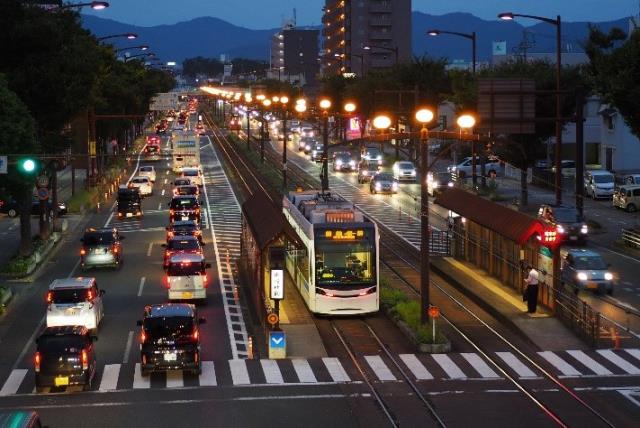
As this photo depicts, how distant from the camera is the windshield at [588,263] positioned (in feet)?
124

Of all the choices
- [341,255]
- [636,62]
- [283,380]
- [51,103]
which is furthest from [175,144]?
[283,380]

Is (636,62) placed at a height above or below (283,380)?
above

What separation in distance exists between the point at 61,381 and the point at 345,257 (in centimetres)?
1089

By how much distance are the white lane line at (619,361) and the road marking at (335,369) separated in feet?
23.3

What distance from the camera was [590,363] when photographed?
27.6 metres

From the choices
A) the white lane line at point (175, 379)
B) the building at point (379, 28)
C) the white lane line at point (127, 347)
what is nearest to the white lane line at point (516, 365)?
the white lane line at point (175, 379)

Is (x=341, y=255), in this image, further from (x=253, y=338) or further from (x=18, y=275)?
(x=18, y=275)

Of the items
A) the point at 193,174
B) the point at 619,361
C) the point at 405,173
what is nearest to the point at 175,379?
the point at 619,361

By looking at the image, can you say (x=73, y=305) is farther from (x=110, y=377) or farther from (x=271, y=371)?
(x=271, y=371)

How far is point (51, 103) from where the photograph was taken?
1951 inches

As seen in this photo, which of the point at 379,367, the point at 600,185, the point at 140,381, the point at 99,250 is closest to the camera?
the point at 140,381

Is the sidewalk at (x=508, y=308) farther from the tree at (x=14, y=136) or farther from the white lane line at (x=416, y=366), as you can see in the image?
the tree at (x=14, y=136)

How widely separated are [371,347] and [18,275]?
19035 millimetres

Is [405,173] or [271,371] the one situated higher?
[405,173]
